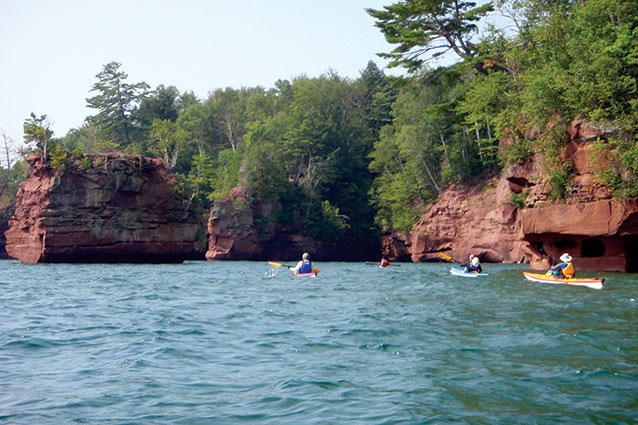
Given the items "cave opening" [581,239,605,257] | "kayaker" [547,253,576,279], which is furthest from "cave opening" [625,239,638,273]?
"kayaker" [547,253,576,279]

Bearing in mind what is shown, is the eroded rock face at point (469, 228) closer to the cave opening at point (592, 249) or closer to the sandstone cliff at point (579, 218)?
the sandstone cliff at point (579, 218)

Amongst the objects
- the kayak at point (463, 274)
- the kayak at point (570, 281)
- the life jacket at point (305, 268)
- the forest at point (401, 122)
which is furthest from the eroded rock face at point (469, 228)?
the kayak at point (570, 281)

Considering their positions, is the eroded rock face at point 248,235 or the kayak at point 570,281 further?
the eroded rock face at point 248,235

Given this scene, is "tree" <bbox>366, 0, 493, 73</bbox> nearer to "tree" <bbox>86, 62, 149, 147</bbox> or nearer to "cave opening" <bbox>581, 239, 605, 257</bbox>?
"cave opening" <bbox>581, 239, 605, 257</bbox>

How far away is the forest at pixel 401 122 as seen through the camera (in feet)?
83.9

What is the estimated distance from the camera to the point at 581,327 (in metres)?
11.9

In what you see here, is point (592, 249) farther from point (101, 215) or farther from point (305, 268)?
point (101, 215)

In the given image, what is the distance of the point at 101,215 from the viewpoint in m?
42.0

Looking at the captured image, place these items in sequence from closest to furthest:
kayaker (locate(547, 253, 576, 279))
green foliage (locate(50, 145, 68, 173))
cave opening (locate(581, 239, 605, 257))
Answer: kayaker (locate(547, 253, 576, 279)), cave opening (locate(581, 239, 605, 257)), green foliage (locate(50, 145, 68, 173))

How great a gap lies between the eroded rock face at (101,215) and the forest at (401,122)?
1.59 m

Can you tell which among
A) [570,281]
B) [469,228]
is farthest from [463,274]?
[469,228]

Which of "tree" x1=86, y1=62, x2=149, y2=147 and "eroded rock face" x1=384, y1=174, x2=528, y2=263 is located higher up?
"tree" x1=86, y1=62, x2=149, y2=147

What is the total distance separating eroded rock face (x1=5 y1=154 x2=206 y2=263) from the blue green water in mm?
24780

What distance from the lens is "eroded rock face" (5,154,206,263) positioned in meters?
40.8
